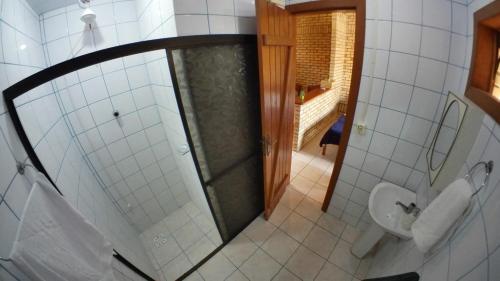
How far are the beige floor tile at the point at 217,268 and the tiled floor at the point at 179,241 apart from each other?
0.11 metres

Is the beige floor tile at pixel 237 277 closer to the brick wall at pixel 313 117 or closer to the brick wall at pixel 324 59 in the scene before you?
the brick wall at pixel 313 117

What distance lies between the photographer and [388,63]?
1.33 meters

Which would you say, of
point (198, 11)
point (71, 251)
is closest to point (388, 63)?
point (198, 11)

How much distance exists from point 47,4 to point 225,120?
4.65 feet

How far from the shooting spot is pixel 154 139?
2.01m

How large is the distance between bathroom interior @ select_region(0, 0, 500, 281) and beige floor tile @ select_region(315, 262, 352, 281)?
1 cm

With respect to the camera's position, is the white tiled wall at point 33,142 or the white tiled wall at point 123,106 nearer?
the white tiled wall at point 33,142

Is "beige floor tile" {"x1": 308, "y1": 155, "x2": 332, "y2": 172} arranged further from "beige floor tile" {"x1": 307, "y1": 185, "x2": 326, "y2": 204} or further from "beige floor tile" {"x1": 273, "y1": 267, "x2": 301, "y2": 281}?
"beige floor tile" {"x1": 273, "y1": 267, "x2": 301, "y2": 281}

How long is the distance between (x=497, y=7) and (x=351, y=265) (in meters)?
2.00

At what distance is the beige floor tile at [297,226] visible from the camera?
197 centimetres

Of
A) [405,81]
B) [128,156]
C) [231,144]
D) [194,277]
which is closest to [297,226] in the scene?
[194,277]

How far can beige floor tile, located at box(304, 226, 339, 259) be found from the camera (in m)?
1.81

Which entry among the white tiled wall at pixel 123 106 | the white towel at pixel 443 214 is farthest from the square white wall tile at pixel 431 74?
the white tiled wall at pixel 123 106

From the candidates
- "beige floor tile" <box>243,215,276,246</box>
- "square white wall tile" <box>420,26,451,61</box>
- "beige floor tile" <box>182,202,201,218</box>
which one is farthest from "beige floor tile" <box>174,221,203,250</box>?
"square white wall tile" <box>420,26,451,61</box>
